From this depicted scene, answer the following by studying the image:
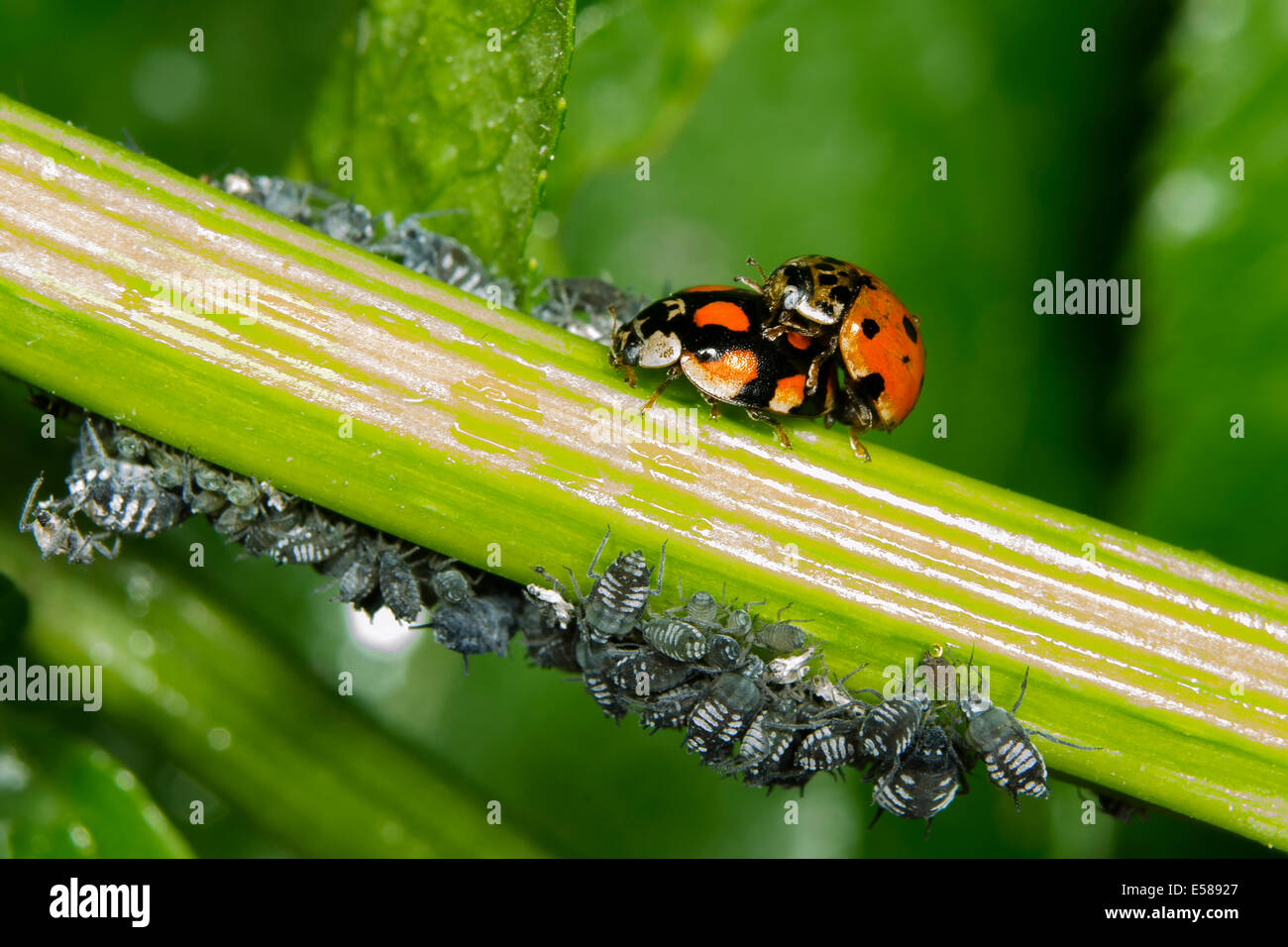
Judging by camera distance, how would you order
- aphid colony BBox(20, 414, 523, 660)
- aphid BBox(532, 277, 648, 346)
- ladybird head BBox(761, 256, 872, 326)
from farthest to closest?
aphid BBox(532, 277, 648, 346)
ladybird head BBox(761, 256, 872, 326)
aphid colony BBox(20, 414, 523, 660)

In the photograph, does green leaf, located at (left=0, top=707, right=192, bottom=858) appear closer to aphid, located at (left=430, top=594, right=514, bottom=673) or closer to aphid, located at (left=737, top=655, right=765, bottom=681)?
aphid, located at (left=430, top=594, right=514, bottom=673)

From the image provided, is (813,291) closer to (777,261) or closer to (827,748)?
(827,748)

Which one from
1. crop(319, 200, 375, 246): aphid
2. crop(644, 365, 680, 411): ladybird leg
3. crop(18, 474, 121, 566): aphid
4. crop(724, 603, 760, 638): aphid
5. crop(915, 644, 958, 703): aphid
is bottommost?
crop(915, 644, 958, 703): aphid

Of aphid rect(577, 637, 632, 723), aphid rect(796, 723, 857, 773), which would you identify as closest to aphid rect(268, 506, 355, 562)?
aphid rect(577, 637, 632, 723)

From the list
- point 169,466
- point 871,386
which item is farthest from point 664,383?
point 169,466

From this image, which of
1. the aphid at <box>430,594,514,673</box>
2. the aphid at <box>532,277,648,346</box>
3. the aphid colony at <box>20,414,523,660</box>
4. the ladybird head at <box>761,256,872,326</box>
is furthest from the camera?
the aphid at <box>532,277,648,346</box>

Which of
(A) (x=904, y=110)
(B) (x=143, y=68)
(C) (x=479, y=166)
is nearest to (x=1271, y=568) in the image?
(A) (x=904, y=110)
